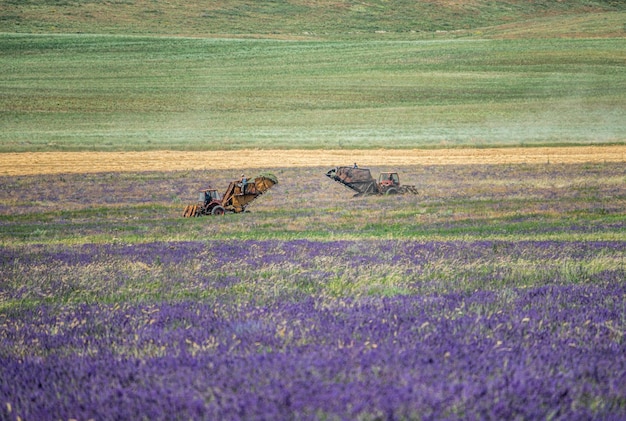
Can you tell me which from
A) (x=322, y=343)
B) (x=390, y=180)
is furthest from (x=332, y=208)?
(x=322, y=343)

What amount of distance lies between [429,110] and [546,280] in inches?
2079

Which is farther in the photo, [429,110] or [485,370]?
[429,110]

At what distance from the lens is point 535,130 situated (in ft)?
166

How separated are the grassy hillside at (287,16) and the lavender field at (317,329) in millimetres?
79668

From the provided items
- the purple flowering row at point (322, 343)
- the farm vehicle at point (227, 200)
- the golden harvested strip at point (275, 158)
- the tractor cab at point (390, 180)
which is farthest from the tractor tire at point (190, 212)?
the golden harvested strip at point (275, 158)

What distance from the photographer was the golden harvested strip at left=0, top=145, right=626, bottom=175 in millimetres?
36688

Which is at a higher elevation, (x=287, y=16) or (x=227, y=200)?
(x=287, y=16)

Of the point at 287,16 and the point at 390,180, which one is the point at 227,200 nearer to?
the point at 390,180

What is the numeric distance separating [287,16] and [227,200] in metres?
80.6

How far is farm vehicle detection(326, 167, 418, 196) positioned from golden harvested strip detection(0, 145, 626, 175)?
28.8 ft

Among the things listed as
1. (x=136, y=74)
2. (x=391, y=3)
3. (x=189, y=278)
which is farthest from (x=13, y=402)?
(x=391, y=3)

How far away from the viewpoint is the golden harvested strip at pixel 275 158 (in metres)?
36.7

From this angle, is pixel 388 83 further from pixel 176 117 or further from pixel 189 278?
pixel 189 278

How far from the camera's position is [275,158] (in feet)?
130
